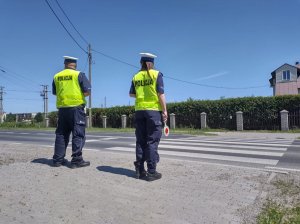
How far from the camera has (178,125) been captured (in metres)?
31.3

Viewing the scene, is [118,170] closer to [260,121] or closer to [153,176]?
[153,176]

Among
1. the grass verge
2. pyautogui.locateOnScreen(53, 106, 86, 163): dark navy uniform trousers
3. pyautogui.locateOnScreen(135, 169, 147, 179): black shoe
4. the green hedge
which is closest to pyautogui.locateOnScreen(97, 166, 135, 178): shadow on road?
pyautogui.locateOnScreen(135, 169, 147, 179): black shoe

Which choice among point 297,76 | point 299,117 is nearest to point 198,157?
point 299,117

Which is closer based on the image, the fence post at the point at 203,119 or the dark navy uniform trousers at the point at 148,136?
the dark navy uniform trousers at the point at 148,136

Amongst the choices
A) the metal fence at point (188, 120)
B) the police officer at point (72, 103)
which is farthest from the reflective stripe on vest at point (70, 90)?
the metal fence at point (188, 120)

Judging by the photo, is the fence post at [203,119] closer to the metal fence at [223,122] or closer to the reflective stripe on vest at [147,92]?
the metal fence at [223,122]

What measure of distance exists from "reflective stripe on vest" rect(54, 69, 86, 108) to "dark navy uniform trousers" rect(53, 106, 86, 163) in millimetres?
101

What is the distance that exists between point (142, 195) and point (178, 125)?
1057 inches

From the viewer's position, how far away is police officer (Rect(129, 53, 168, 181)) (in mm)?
5527

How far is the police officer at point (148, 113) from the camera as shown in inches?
218

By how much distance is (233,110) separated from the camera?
27750mm

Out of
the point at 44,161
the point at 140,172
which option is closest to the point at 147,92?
the point at 140,172

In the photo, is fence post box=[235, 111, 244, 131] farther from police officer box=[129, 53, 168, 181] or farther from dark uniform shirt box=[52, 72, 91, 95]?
police officer box=[129, 53, 168, 181]

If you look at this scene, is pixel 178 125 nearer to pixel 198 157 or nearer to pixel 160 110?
pixel 198 157
